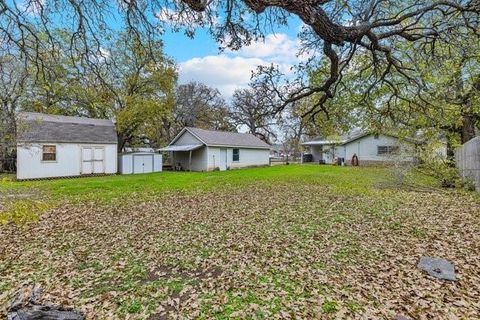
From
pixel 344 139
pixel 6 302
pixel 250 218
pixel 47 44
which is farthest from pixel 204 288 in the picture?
pixel 344 139

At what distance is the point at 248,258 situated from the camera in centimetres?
504

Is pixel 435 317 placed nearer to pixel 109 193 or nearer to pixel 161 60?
pixel 161 60

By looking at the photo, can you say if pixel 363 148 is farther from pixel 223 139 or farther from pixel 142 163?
pixel 142 163

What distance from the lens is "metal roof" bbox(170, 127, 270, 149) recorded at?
25567 mm

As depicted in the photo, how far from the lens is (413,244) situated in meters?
5.49

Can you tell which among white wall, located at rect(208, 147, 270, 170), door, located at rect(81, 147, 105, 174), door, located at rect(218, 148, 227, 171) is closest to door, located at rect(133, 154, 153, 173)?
door, located at rect(81, 147, 105, 174)

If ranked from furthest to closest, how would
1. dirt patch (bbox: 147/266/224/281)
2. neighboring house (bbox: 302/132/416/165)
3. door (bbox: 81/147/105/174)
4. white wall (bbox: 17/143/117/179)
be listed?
neighboring house (bbox: 302/132/416/165), door (bbox: 81/147/105/174), white wall (bbox: 17/143/117/179), dirt patch (bbox: 147/266/224/281)

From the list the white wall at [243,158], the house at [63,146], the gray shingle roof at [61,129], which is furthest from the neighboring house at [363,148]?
the gray shingle roof at [61,129]

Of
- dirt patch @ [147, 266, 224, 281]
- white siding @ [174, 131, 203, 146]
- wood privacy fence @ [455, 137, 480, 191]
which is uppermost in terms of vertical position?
white siding @ [174, 131, 203, 146]

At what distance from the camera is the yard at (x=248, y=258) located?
3.62 metres

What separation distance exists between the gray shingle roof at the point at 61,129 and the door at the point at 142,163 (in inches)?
85.5

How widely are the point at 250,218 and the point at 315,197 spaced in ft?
11.7

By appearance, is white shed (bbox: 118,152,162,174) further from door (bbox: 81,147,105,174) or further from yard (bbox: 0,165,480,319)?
yard (bbox: 0,165,480,319)

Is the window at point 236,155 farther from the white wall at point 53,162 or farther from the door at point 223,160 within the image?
the white wall at point 53,162
